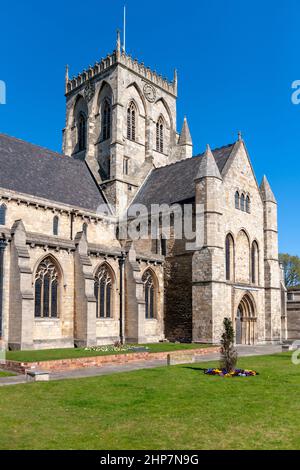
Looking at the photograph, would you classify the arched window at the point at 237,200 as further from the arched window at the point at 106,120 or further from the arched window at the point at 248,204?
the arched window at the point at 106,120

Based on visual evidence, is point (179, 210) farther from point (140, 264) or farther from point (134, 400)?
point (134, 400)

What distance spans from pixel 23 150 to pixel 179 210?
13426mm

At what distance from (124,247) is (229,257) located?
27.2ft

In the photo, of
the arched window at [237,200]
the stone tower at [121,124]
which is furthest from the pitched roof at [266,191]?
the stone tower at [121,124]

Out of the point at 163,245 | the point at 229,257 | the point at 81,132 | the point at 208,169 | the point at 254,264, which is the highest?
the point at 81,132

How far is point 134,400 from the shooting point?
1285 cm

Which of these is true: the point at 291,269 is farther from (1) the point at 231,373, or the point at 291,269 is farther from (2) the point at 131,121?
(1) the point at 231,373

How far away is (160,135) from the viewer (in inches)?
1977

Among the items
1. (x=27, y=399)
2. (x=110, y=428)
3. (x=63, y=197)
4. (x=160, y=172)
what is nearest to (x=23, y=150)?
(x=63, y=197)

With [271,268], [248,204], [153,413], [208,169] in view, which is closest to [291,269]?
[271,268]

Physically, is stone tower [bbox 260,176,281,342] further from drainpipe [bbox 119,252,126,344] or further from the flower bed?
the flower bed

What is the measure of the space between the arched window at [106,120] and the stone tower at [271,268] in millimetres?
16433

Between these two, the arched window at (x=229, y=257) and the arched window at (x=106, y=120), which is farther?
the arched window at (x=106, y=120)

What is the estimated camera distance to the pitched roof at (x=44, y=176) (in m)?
33.7
